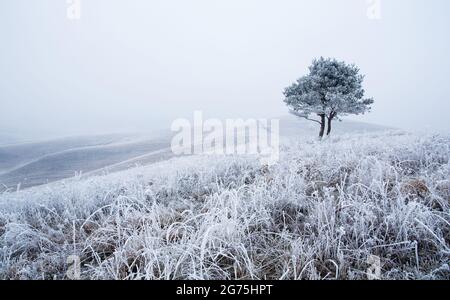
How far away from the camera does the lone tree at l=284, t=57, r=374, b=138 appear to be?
48.7ft

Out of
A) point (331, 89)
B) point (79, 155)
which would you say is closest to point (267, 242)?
point (331, 89)

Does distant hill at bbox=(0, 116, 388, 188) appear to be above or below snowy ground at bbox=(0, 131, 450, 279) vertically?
below

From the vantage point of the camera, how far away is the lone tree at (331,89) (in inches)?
584

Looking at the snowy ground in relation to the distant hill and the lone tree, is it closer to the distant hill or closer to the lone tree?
the lone tree

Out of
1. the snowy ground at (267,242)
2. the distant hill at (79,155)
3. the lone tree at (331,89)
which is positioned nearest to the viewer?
the snowy ground at (267,242)

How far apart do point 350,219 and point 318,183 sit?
42.5 inches

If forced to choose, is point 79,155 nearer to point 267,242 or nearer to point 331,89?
point 331,89

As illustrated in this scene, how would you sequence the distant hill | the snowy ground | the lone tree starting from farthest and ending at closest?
the distant hill, the lone tree, the snowy ground

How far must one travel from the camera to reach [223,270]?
195 centimetres

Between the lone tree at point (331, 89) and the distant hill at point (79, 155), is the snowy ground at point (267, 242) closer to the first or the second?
the lone tree at point (331, 89)

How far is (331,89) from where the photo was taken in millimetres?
14805

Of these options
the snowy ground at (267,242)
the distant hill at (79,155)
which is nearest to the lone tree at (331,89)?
the distant hill at (79,155)

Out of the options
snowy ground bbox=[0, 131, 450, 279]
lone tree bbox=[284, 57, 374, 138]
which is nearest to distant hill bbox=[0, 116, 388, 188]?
lone tree bbox=[284, 57, 374, 138]

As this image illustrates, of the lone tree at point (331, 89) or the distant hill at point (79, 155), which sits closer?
the lone tree at point (331, 89)
